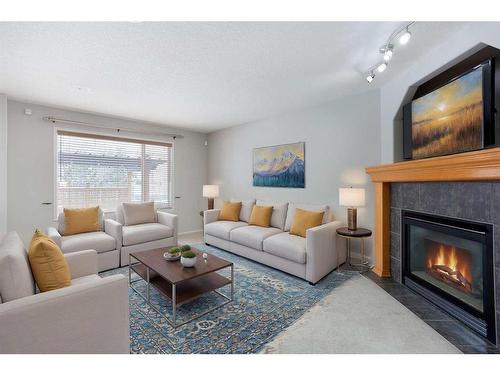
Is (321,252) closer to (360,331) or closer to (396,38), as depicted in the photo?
(360,331)

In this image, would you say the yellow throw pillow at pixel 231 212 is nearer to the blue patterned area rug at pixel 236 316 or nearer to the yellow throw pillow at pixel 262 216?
the yellow throw pillow at pixel 262 216

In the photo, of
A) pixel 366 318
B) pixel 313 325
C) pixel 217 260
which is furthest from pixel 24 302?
pixel 366 318

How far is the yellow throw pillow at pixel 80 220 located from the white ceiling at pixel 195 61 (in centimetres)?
165

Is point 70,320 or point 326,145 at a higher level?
point 326,145

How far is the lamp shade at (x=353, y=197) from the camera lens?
2988mm

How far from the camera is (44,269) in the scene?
1494 mm

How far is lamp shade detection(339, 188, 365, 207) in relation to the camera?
2988mm

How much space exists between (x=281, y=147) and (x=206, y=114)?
1492mm

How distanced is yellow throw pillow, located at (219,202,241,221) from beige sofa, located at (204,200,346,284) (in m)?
0.10

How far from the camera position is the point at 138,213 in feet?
13.1

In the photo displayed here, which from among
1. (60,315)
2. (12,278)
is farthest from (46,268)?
(60,315)

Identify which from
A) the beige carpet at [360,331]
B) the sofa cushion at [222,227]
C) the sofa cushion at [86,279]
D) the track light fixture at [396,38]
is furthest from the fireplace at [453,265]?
the sofa cushion at [86,279]

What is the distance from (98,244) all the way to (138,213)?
97cm
